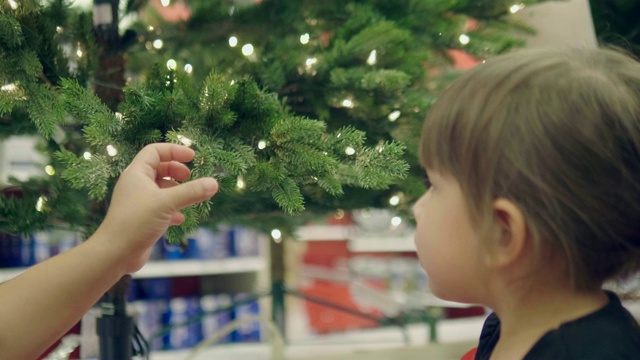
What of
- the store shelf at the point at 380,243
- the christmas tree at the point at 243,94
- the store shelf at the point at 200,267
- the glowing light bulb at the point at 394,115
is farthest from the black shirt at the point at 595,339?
the store shelf at the point at 380,243

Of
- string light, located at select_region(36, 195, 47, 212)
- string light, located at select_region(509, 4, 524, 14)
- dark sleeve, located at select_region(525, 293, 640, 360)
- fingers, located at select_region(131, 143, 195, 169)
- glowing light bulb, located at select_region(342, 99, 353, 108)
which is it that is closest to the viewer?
dark sleeve, located at select_region(525, 293, 640, 360)

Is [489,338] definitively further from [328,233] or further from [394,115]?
[328,233]

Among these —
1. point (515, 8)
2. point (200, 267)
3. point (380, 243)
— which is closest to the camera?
point (515, 8)

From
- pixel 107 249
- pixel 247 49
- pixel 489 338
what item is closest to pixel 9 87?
pixel 107 249

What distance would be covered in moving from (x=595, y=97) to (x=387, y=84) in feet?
1.24

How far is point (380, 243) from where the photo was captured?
9.53ft

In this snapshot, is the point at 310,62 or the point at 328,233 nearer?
the point at 310,62

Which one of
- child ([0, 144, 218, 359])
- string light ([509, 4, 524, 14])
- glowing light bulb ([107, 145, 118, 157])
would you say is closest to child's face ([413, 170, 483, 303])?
child ([0, 144, 218, 359])

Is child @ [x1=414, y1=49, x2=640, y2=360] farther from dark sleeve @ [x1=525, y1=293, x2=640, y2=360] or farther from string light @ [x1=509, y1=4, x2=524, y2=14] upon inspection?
string light @ [x1=509, y1=4, x2=524, y2=14]

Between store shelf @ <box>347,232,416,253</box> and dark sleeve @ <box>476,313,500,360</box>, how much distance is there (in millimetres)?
2072

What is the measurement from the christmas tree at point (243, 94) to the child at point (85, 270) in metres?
0.06

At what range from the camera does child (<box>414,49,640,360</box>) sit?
1.98ft

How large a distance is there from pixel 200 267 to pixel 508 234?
199 centimetres

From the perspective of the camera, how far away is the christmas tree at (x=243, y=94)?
0.75m
